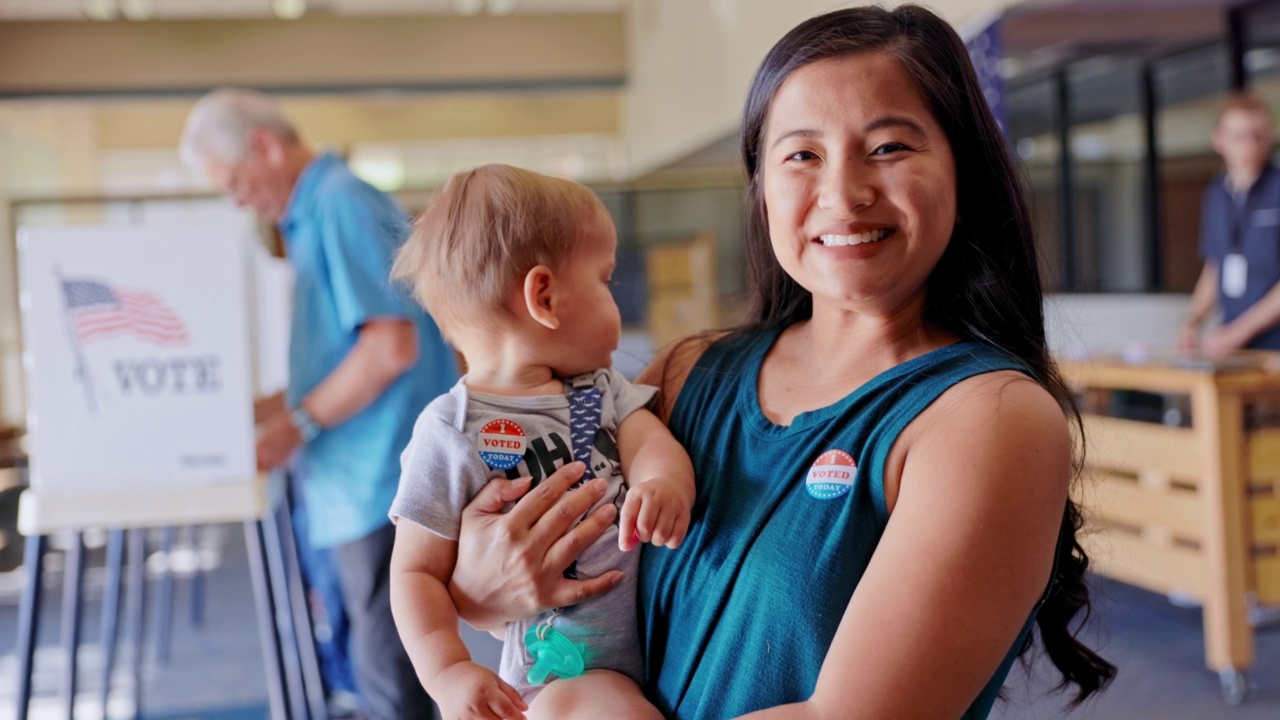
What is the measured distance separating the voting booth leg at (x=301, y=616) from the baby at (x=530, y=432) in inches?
80.0

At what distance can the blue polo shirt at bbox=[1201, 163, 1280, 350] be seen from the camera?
430 centimetres

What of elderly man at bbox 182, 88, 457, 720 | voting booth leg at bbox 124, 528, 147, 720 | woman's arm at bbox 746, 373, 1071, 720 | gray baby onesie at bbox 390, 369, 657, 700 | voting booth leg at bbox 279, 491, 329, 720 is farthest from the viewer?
voting booth leg at bbox 124, 528, 147, 720

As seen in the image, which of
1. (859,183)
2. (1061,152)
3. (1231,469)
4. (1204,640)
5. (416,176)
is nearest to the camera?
(859,183)

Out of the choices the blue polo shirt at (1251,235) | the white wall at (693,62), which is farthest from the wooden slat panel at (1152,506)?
the white wall at (693,62)

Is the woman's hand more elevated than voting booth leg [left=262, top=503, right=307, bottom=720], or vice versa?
the woman's hand

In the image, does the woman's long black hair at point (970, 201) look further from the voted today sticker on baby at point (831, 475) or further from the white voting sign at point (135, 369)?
the white voting sign at point (135, 369)

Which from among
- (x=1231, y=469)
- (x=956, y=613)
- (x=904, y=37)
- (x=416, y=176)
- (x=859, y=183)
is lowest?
(x=1231, y=469)

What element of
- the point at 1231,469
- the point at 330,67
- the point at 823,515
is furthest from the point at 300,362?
the point at 330,67

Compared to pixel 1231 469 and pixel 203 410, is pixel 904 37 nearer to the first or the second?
pixel 203 410

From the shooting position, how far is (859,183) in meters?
0.98

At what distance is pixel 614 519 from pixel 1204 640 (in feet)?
11.8

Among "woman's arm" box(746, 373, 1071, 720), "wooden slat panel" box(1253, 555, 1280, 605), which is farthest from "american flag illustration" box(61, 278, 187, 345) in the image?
"wooden slat panel" box(1253, 555, 1280, 605)

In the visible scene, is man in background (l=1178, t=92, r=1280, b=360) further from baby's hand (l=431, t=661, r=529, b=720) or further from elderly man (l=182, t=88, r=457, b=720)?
baby's hand (l=431, t=661, r=529, b=720)

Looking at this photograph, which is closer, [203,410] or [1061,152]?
[203,410]
